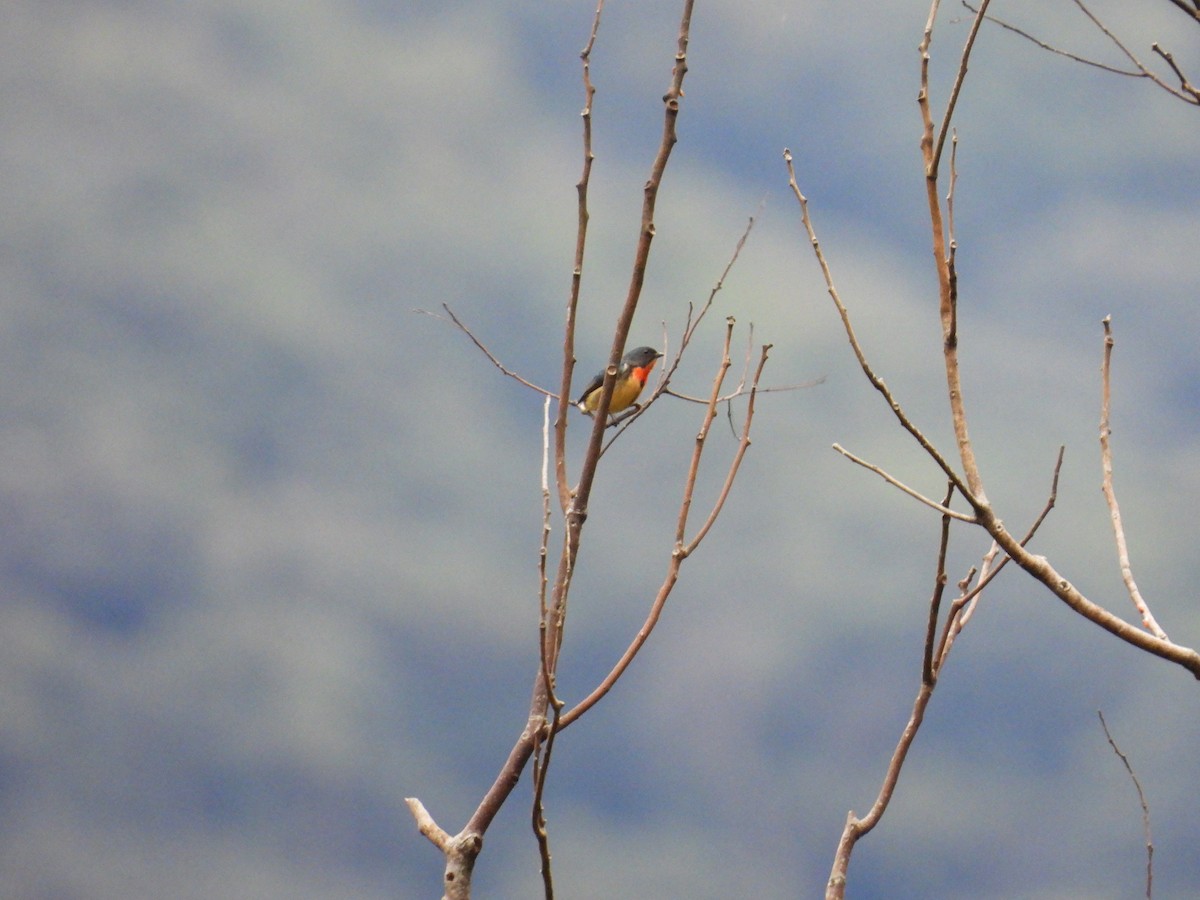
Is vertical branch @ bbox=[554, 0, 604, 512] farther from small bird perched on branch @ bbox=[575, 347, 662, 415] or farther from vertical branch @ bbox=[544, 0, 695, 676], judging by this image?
small bird perched on branch @ bbox=[575, 347, 662, 415]

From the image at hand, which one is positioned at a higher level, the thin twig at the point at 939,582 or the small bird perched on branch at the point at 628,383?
the small bird perched on branch at the point at 628,383

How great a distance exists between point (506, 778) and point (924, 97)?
4.48 feet

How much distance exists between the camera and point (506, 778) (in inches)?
81.4

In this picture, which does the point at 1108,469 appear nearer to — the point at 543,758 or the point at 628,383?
the point at 543,758

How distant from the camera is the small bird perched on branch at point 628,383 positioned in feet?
16.7

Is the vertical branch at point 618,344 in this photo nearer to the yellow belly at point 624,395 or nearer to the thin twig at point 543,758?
the thin twig at point 543,758

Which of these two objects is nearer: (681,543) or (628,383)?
(681,543)

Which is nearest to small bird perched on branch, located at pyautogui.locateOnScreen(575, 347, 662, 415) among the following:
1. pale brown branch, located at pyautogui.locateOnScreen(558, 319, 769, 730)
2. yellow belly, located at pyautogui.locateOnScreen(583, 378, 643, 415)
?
yellow belly, located at pyautogui.locateOnScreen(583, 378, 643, 415)

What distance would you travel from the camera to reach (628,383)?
5227 mm

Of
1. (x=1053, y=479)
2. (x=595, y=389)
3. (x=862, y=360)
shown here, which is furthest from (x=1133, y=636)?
(x=595, y=389)

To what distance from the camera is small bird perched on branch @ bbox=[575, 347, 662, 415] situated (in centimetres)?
509

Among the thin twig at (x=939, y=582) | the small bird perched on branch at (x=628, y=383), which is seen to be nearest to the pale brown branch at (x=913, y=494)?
the thin twig at (x=939, y=582)

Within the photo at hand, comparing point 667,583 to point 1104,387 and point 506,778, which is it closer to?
point 506,778

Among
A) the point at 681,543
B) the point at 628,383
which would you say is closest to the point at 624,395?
the point at 628,383
